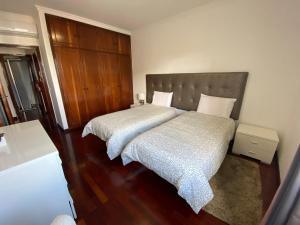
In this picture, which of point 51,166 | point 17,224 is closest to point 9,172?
point 51,166

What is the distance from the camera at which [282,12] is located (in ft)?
6.24

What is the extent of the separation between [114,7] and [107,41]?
1.12 meters

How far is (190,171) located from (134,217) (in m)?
0.74

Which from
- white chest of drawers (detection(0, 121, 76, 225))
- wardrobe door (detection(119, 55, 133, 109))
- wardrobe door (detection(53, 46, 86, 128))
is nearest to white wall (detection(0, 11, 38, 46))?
wardrobe door (detection(53, 46, 86, 128))

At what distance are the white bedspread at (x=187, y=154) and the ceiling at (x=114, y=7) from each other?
7.25 feet

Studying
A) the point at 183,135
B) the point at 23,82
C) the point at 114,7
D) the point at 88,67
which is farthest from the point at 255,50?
the point at 23,82

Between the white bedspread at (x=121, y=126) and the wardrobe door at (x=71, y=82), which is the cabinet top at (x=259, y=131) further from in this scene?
the wardrobe door at (x=71, y=82)

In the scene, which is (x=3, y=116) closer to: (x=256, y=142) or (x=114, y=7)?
(x=114, y=7)

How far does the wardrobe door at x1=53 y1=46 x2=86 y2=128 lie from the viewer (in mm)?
2949

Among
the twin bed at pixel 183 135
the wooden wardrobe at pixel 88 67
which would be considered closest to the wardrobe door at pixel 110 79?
the wooden wardrobe at pixel 88 67

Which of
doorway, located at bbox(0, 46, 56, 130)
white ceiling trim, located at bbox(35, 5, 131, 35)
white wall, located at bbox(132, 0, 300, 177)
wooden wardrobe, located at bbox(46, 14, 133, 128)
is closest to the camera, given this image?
white wall, located at bbox(132, 0, 300, 177)

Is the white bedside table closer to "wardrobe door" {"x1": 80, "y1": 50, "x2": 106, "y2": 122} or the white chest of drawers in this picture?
the white chest of drawers

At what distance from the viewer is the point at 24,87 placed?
4613mm

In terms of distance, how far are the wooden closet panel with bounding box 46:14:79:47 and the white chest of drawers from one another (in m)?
2.44
